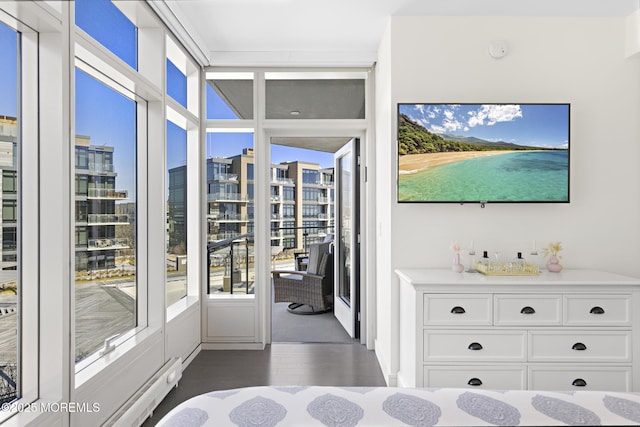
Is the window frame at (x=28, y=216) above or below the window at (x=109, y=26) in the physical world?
below

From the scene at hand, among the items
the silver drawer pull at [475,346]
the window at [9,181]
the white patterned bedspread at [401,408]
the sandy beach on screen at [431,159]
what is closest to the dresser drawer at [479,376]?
the silver drawer pull at [475,346]

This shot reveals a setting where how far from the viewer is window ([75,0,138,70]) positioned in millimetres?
1962

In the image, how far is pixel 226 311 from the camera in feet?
11.8

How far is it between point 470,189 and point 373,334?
5.57 ft

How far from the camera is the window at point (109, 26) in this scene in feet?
6.44

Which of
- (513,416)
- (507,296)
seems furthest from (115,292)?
Answer: (507,296)

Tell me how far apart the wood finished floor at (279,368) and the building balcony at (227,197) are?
1.43 meters

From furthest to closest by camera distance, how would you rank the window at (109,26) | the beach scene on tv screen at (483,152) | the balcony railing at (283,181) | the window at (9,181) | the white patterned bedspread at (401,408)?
1. the balcony railing at (283,181)
2. the beach scene on tv screen at (483,152)
3. the window at (109,26)
4. the window at (9,181)
5. the white patterned bedspread at (401,408)

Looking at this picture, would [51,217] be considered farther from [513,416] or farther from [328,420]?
[513,416]

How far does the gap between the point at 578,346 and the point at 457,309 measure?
2.50 feet

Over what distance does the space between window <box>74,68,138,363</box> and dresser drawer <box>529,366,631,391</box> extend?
2561 mm

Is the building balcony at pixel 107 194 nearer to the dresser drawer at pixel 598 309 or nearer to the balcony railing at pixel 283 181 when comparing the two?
the dresser drawer at pixel 598 309

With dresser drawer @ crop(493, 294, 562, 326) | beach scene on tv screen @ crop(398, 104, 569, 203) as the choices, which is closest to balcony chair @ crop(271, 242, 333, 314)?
beach scene on tv screen @ crop(398, 104, 569, 203)

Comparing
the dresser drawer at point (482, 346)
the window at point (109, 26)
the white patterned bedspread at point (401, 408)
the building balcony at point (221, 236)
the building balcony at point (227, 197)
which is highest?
the window at point (109, 26)
